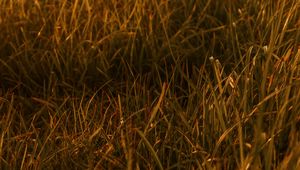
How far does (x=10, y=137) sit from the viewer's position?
1729 mm

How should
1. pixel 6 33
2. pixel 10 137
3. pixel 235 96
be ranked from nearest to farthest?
pixel 235 96 → pixel 10 137 → pixel 6 33

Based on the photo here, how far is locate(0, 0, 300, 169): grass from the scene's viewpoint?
1.51m

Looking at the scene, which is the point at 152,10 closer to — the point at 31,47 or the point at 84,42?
the point at 84,42

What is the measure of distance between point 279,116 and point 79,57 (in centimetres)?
85

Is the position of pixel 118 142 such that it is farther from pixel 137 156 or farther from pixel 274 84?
pixel 274 84

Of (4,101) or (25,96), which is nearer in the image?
(4,101)

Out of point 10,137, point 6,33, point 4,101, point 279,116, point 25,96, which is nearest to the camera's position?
point 279,116

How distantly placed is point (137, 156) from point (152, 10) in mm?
900

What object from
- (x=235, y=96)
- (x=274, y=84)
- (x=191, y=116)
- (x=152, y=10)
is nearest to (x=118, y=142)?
(x=191, y=116)

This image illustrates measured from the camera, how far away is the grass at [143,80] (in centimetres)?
151

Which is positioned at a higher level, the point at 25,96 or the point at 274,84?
the point at 274,84

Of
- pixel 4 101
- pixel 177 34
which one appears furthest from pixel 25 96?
pixel 177 34

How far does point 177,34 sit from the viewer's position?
2.08m

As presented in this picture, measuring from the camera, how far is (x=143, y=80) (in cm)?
205
